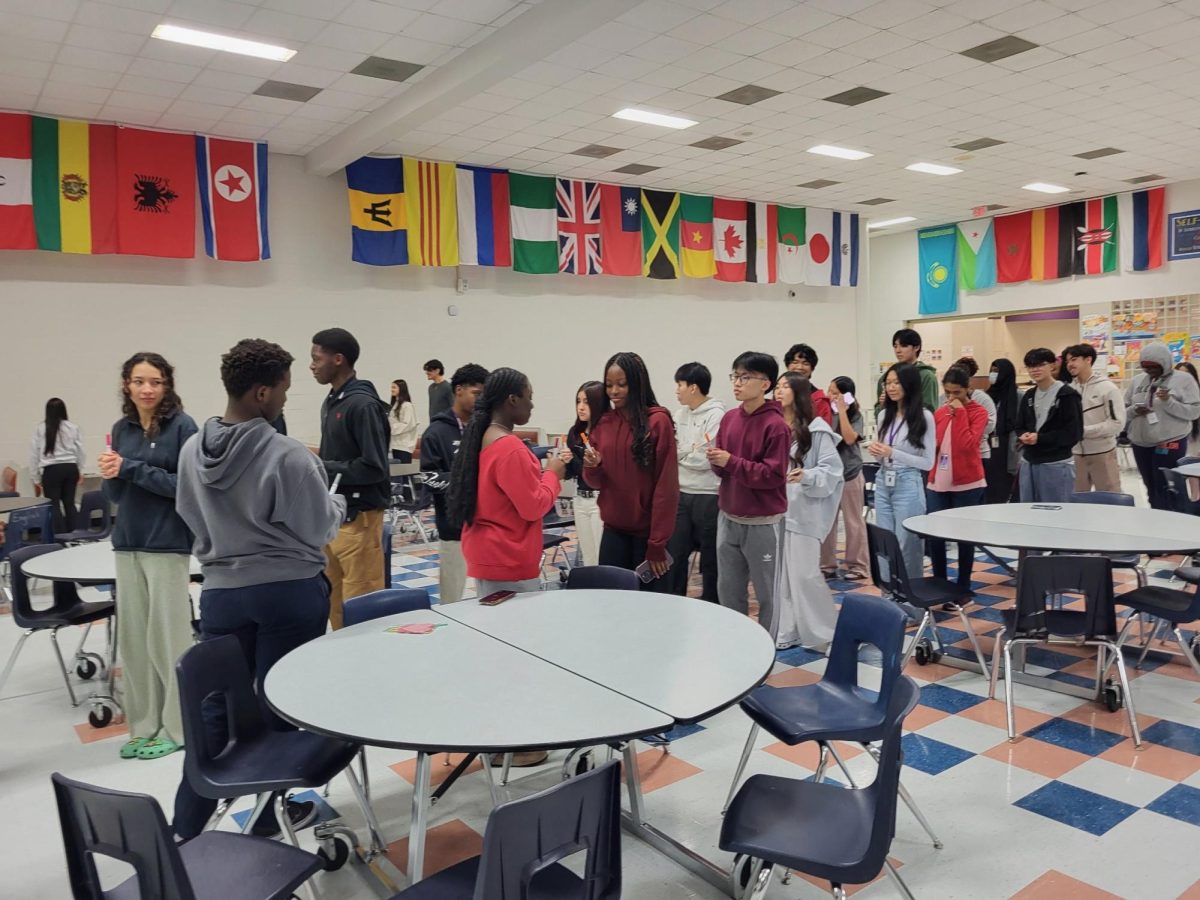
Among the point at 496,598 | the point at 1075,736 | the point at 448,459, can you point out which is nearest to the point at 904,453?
the point at 1075,736

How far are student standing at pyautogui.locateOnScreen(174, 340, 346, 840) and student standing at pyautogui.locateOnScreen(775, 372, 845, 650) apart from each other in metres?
2.72

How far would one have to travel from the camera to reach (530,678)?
7.32 ft

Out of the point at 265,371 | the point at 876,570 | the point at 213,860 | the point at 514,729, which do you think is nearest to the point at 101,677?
the point at 265,371

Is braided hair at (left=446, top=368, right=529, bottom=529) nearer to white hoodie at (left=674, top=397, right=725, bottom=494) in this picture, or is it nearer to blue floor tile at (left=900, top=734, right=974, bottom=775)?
white hoodie at (left=674, top=397, right=725, bottom=494)

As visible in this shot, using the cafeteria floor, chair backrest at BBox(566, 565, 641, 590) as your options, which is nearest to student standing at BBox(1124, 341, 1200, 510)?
the cafeteria floor

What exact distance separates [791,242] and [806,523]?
916 centimetres

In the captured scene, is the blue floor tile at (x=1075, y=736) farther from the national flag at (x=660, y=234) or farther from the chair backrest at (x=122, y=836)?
the national flag at (x=660, y=234)

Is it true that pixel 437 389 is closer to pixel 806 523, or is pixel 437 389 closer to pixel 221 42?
pixel 221 42

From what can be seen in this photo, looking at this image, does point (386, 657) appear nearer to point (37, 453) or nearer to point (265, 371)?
point (265, 371)

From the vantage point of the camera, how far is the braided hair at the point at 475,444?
10.2 feet

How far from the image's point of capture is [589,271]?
36.2 feet

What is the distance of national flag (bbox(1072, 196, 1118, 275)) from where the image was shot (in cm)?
1264

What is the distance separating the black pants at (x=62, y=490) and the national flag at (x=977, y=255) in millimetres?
13048

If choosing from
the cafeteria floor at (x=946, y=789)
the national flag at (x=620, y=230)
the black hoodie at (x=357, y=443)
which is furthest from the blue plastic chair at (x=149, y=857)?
the national flag at (x=620, y=230)
